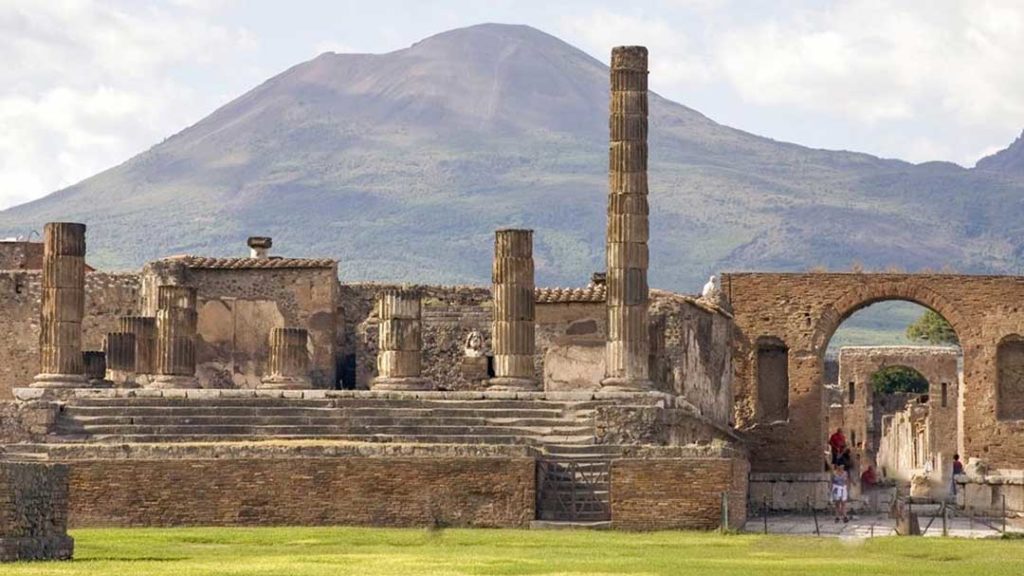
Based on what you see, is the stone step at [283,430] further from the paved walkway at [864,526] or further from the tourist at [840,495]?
the tourist at [840,495]

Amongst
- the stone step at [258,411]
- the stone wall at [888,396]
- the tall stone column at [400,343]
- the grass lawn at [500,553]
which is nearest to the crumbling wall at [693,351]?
the tall stone column at [400,343]

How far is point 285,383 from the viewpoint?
4884 centimetres

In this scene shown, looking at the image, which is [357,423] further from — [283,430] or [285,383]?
[285,383]

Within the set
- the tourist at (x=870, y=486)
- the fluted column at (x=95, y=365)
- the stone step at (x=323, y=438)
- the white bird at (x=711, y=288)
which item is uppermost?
the white bird at (x=711, y=288)

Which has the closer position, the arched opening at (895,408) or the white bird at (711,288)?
the white bird at (711,288)

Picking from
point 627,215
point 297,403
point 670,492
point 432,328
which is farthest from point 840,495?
point 432,328

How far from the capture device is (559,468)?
127ft

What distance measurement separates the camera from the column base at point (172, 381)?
47.8 m

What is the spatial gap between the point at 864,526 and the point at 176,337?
13774mm

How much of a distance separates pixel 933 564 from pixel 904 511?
10526 millimetres

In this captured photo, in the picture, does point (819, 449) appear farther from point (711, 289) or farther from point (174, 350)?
point (174, 350)

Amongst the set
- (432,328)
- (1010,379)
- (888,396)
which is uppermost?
(432,328)

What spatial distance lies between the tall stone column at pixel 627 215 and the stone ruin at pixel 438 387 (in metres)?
0.04

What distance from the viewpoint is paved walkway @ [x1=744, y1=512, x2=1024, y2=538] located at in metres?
39.0
